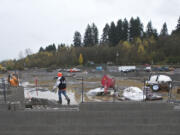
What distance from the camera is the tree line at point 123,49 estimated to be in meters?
59.8

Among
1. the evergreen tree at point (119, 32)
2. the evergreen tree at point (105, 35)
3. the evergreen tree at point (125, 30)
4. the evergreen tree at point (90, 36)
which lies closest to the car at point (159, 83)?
the evergreen tree at point (119, 32)

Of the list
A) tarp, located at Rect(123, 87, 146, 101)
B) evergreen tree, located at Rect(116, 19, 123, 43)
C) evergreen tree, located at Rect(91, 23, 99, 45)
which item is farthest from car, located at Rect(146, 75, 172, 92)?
evergreen tree, located at Rect(91, 23, 99, 45)

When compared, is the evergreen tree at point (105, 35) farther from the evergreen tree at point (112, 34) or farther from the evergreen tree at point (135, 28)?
the evergreen tree at point (135, 28)

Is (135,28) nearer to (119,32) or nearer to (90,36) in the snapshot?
(119,32)

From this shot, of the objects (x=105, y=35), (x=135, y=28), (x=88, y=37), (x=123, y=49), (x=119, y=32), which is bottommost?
(x=123, y=49)

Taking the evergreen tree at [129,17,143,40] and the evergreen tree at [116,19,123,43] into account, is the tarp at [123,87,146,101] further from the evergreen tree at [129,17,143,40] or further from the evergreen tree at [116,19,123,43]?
the evergreen tree at [129,17,143,40]

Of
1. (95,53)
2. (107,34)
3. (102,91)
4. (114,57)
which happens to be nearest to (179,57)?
(114,57)

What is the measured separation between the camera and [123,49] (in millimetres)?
64438

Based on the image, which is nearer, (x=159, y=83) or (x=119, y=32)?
(x=159, y=83)

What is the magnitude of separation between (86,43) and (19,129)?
88.1 meters

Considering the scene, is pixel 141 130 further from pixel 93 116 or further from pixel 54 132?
pixel 54 132

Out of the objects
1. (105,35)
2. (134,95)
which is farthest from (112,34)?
(134,95)

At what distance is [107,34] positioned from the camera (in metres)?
90.9

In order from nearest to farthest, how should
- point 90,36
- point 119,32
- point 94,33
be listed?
1. point 119,32
2. point 90,36
3. point 94,33
